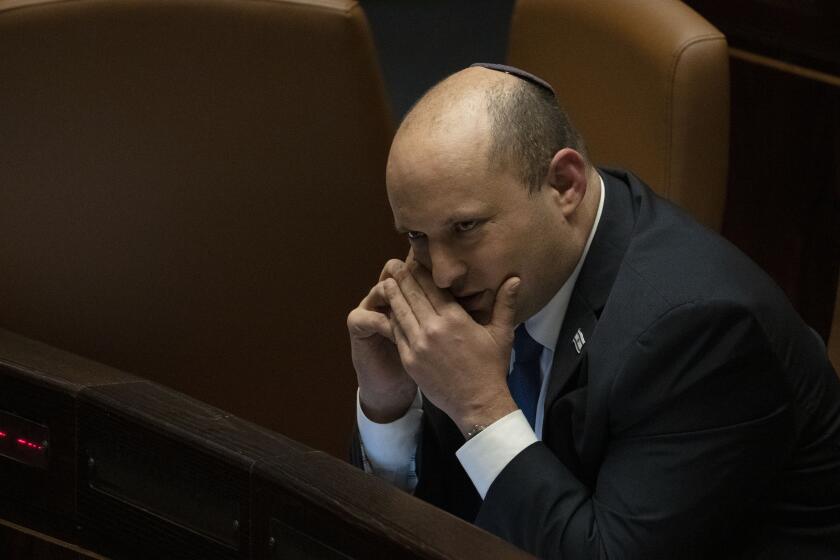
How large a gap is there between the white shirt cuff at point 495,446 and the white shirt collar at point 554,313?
0.12 meters

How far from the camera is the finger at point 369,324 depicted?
53.3 inches

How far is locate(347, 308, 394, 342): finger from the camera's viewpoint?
135cm

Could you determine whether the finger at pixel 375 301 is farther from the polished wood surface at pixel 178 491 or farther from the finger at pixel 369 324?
the polished wood surface at pixel 178 491

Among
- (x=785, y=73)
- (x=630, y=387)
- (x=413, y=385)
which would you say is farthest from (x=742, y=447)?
(x=785, y=73)

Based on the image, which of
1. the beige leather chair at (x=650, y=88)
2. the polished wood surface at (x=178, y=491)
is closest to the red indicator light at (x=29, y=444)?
the polished wood surface at (x=178, y=491)

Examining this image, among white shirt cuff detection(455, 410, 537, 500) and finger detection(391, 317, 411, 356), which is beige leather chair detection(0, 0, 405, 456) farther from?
white shirt cuff detection(455, 410, 537, 500)

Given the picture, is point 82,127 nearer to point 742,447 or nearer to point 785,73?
point 742,447

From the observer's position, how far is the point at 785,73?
2.27 m

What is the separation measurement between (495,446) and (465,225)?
19 centimetres

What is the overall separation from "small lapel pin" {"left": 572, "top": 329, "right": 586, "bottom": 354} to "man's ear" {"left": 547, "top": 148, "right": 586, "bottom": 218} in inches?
4.1

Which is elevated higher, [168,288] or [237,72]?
[237,72]

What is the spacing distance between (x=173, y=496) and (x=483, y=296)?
0.33 metres

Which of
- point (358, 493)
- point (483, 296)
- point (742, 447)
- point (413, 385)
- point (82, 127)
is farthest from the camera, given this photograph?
point (82, 127)

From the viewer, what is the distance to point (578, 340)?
1265 millimetres
